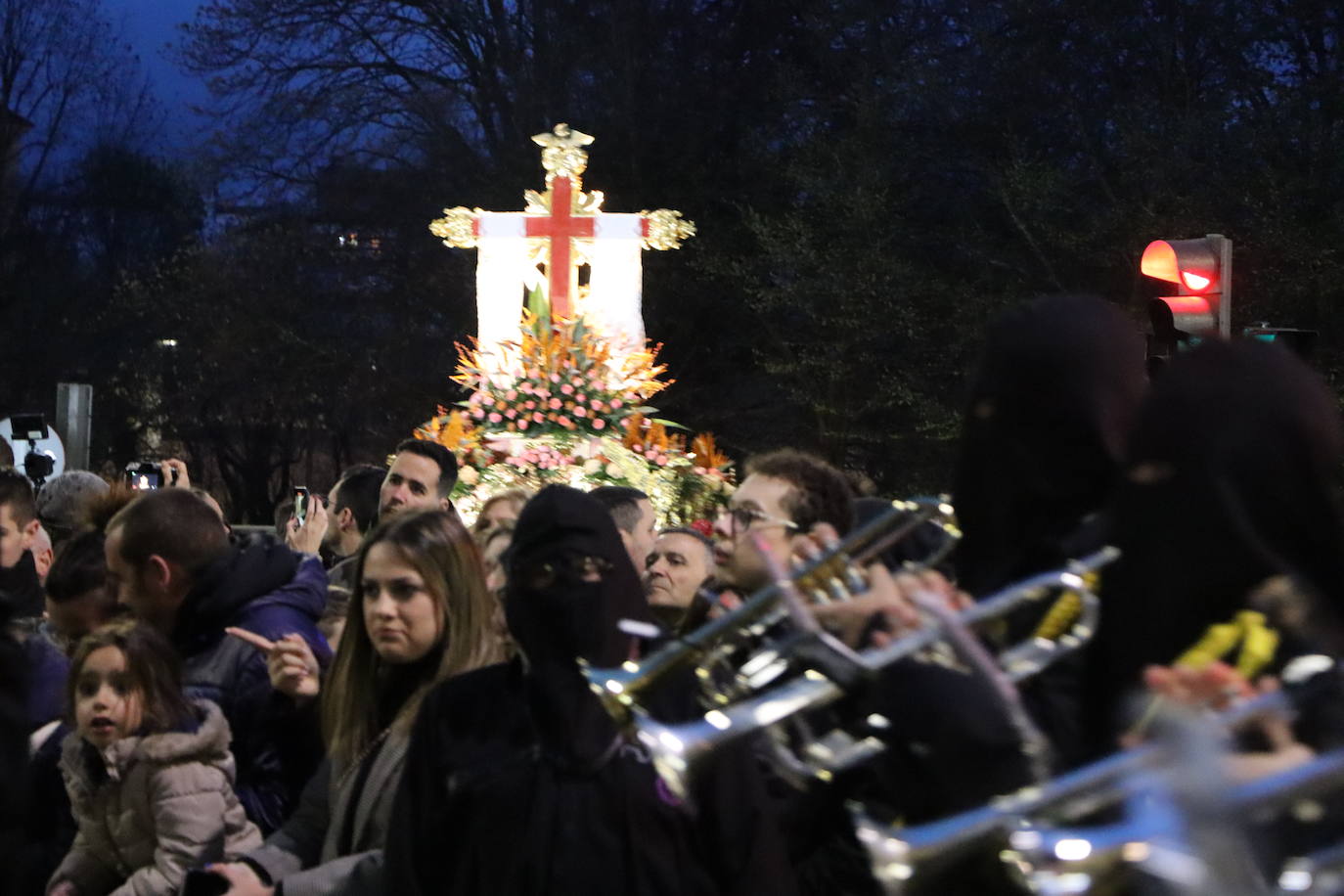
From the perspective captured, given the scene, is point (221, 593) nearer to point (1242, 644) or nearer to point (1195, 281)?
point (1242, 644)

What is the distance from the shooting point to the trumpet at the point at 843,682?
227 cm

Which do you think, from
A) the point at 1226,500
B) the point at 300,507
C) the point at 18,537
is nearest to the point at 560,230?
the point at 300,507

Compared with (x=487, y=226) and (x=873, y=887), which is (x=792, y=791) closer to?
(x=873, y=887)

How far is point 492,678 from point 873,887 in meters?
0.87

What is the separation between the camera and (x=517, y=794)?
3309mm

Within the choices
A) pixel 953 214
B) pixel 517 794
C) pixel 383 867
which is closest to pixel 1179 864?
pixel 517 794

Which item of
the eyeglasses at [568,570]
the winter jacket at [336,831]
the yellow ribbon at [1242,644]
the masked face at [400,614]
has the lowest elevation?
the winter jacket at [336,831]

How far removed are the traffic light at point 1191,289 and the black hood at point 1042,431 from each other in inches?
293

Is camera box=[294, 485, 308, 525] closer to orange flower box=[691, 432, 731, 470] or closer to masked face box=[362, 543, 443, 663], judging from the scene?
orange flower box=[691, 432, 731, 470]

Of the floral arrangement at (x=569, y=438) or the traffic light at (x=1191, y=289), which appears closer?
the traffic light at (x=1191, y=289)

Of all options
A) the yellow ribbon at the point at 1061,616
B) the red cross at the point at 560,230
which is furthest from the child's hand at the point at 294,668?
the red cross at the point at 560,230

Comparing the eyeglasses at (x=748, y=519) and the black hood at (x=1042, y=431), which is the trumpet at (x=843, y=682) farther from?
the eyeglasses at (x=748, y=519)

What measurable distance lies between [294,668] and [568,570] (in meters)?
1.51

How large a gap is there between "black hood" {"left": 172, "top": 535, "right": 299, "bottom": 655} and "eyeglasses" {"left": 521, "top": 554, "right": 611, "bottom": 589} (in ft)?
5.89
